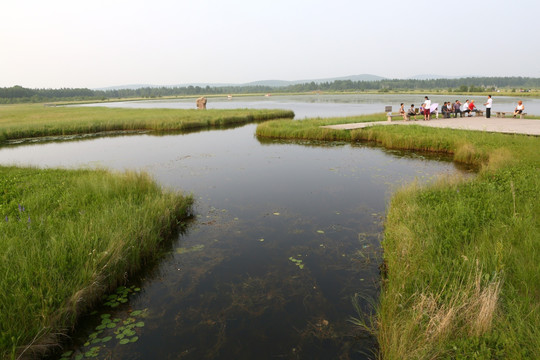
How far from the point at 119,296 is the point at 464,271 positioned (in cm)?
593

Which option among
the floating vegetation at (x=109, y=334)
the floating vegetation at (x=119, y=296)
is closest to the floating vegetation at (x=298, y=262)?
the floating vegetation at (x=109, y=334)

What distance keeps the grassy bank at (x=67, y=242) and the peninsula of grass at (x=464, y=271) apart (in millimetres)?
4630

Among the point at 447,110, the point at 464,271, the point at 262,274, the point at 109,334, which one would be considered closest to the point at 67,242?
the point at 109,334

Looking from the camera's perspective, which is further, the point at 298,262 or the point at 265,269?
the point at 298,262

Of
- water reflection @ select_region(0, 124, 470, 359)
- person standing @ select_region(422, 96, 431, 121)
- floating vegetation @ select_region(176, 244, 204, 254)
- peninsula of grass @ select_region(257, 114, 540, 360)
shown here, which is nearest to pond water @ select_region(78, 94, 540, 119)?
person standing @ select_region(422, 96, 431, 121)

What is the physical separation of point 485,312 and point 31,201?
387 inches

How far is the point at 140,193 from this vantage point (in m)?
9.23

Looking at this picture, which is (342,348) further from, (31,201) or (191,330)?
(31,201)

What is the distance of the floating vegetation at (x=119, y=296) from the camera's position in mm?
5531

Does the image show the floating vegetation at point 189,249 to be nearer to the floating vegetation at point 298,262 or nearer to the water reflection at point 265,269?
the water reflection at point 265,269

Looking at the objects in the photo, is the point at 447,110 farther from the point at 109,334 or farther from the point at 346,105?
the point at 346,105

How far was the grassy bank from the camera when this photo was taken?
13.8ft

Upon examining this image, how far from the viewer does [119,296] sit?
5.74 meters

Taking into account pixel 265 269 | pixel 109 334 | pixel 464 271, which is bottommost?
pixel 109 334
